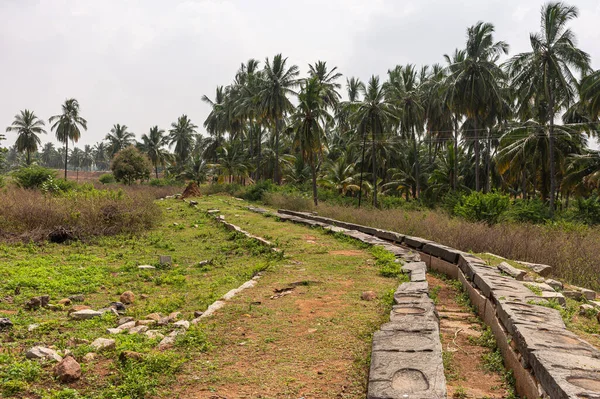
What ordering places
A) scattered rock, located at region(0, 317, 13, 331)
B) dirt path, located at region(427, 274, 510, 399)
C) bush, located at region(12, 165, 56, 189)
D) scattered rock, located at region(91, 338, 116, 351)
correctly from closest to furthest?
1. dirt path, located at region(427, 274, 510, 399)
2. scattered rock, located at region(91, 338, 116, 351)
3. scattered rock, located at region(0, 317, 13, 331)
4. bush, located at region(12, 165, 56, 189)

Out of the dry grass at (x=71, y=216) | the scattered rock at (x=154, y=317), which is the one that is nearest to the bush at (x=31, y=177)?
the dry grass at (x=71, y=216)

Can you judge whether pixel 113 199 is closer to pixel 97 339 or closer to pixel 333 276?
pixel 333 276

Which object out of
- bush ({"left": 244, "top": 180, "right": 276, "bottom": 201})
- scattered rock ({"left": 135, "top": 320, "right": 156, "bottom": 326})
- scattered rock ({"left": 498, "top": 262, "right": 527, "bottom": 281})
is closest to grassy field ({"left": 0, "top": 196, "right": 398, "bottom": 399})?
scattered rock ({"left": 135, "top": 320, "right": 156, "bottom": 326})

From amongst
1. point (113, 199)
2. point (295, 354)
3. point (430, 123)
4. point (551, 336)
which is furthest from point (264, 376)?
point (430, 123)

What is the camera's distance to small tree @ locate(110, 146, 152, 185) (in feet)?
125

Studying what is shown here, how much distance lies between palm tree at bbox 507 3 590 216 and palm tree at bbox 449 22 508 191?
8.15 ft

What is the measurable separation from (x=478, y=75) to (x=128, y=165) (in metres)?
28.6

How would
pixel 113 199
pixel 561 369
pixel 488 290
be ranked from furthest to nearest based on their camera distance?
pixel 113 199 < pixel 488 290 < pixel 561 369

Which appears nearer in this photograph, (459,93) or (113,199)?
(113,199)

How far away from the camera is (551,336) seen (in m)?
4.03

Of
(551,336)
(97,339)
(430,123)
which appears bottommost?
(97,339)

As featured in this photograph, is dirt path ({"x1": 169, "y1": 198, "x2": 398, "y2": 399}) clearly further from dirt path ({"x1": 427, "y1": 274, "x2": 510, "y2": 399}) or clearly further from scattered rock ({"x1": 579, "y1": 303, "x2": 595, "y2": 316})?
scattered rock ({"x1": 579, "y1": 303, "x2": 595, "y2": 316})

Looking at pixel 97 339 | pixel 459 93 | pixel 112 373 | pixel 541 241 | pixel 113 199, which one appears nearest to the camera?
pixel 112 373

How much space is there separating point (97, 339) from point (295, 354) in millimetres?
1994
